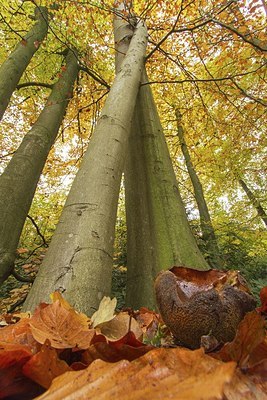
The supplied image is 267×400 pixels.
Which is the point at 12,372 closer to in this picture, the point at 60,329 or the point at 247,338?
the point at 60,329

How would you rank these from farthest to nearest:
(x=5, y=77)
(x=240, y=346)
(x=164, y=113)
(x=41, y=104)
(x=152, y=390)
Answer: (x=164, y=113) → (x=41, y=104) → (x=5, y=77) → (x=240, y=346) → (x=152, y=390)

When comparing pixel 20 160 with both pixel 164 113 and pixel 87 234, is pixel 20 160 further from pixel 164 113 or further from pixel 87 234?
pixel 164 113

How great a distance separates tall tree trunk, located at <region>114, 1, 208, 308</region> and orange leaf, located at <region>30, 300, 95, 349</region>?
1371mm

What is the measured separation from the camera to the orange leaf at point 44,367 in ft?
→ 1.42

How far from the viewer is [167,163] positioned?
2.96m

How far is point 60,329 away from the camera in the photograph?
0.61 m

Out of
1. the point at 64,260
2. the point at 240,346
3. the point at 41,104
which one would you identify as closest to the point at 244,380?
the point at 240,346

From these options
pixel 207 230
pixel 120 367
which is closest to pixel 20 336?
pixel 120 367

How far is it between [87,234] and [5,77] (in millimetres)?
4432

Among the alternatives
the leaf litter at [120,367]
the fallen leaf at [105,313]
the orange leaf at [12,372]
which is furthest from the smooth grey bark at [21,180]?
the orange leaf at [12,372]

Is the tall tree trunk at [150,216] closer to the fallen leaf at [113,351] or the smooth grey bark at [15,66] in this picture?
the fallen leaf at [113,351]

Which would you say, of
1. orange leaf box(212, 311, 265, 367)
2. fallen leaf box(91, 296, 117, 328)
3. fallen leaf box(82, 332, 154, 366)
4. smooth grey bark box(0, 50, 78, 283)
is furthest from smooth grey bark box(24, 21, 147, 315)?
smooth grey bark box(0, 50, 78, 283)

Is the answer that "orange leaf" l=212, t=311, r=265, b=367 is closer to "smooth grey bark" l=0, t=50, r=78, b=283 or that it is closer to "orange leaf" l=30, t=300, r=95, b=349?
"orange leaf" l=30, t=300, r=95, b=349

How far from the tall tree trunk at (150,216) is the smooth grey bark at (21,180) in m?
1.43
